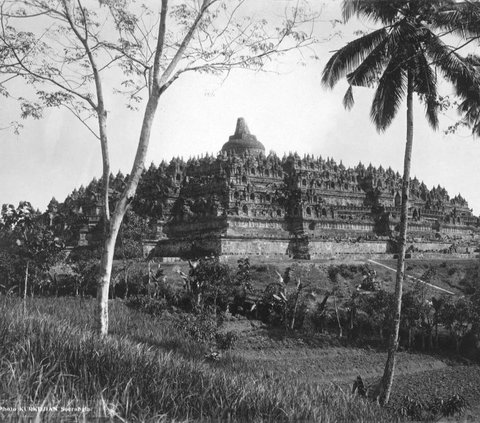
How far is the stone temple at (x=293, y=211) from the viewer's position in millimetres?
48812

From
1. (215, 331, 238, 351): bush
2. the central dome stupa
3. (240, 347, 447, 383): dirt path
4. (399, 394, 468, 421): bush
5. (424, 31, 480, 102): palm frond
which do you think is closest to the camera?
(424, 31, 480, 102): palm frond

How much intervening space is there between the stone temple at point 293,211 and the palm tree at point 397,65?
28.5 meters

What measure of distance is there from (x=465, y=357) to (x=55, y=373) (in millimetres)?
28067

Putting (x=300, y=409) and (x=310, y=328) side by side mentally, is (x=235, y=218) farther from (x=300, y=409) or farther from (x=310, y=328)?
(x=300, y=409)

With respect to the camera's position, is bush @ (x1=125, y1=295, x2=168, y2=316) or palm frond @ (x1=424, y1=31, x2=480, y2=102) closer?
palm frond @ (x1=424, y1=31, x2=480, y2=102)

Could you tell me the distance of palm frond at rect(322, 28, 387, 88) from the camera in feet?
54.3

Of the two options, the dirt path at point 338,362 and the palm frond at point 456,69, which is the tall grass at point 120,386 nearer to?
the palm frond at point 456,69

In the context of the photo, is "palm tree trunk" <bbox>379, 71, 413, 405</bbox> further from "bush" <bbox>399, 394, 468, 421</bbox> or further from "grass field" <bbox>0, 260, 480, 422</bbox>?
"grass field" <bbox>0, 260, 480, 422</bbox>

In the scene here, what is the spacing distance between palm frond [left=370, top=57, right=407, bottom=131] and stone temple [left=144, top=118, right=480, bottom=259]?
91.5 ft

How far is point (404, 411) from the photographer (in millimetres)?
18312

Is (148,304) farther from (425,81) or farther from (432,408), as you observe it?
(425,81)

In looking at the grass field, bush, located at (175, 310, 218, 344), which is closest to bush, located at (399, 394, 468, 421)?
the grass field

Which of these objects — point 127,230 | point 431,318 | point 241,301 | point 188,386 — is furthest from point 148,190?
point 188,386

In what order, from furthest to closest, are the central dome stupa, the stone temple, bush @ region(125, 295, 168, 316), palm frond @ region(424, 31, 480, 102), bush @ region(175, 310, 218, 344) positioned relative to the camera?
the central dome stupa → the stone temple → bush @ region(125, 295, 168, 316) → bush @ region(175, 310, 218, 344) → palm frond @ region(424, 31, 480, 102)
